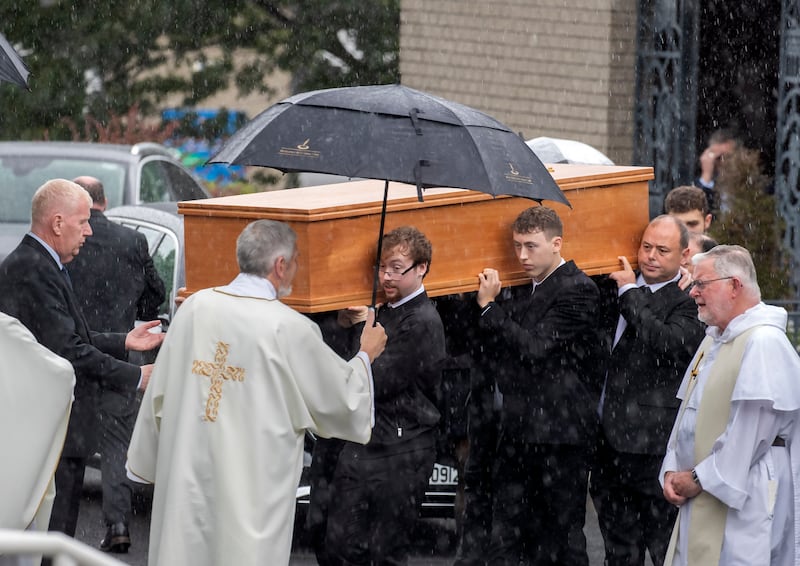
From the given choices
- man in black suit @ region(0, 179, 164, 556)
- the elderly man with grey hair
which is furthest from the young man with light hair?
man in black suit @ region(0, 179, 164, 556)

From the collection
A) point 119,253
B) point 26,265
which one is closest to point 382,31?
point 119,253

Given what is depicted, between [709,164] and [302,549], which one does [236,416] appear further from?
[709,164]

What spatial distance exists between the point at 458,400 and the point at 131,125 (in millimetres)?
13665

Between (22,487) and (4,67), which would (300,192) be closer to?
(4,67)

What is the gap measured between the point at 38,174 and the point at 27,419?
707cm

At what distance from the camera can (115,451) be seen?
8969mm

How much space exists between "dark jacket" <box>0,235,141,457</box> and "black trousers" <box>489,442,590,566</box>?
1835 mm

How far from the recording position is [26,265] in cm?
701

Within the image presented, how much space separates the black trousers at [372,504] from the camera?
6879 millimetres

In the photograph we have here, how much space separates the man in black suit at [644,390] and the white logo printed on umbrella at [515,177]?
3.88ft

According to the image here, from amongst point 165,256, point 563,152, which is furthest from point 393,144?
point 563,152

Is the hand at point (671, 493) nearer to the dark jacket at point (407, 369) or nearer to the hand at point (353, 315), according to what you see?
the dark jacket at point (407, 369)

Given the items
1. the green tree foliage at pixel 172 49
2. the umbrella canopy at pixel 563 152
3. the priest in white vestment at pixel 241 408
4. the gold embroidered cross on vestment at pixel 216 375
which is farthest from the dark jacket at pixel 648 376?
the green tree foliage at pixel 172 49

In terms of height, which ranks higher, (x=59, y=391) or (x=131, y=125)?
(x=131, y=125)
